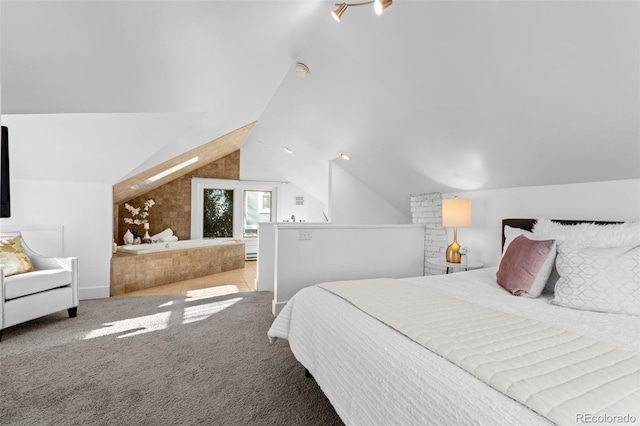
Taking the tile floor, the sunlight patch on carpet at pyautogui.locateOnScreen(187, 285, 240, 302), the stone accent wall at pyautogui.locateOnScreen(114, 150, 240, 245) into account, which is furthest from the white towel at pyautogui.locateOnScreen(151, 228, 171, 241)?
the sunlight patch on carpet at pyautogui.locateOnScreen(187, 285, 240, 302)

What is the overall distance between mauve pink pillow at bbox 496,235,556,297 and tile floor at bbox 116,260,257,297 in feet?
10.7

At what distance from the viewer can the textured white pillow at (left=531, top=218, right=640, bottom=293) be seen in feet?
5.97

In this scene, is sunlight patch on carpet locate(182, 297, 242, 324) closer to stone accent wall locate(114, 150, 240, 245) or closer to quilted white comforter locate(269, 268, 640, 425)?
quilted white comforter locate(269, 268, 640, 425)

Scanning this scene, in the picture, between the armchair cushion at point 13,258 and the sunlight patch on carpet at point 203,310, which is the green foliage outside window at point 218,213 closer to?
the sunlight patch on carpet at point 203,310

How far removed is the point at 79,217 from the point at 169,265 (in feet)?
4.41

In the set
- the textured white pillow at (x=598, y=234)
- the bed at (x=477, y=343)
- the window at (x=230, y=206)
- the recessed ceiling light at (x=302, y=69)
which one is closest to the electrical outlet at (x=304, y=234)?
the bed at (x=477, y=343)

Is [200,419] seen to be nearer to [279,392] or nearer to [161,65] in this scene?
[279,392]

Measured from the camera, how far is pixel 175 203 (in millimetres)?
6297

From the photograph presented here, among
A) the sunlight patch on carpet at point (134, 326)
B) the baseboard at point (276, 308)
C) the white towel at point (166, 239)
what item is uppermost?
the white towel at point (166, 239)

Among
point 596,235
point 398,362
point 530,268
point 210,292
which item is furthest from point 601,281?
point 210,292

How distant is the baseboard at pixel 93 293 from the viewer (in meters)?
3.60

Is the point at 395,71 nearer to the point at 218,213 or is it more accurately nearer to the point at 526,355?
the point at 526,355

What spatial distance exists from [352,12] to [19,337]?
12.2ft

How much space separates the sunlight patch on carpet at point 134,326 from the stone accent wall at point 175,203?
3.35 metres
